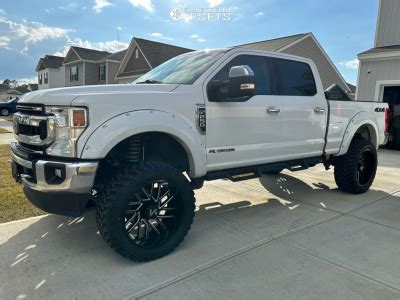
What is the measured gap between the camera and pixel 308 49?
2355 centimetres

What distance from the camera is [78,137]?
2.81 metres

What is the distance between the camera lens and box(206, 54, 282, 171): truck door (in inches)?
146

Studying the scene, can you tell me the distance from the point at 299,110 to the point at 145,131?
7.67 feet

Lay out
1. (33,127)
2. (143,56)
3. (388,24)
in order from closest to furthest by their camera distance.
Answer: (33,127), (388,24), (143,56)

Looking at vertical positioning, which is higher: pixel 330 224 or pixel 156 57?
pixel 156 57

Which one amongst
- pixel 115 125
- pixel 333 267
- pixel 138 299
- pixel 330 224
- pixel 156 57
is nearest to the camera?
pixel 138 299

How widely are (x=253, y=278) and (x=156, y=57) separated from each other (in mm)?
25607

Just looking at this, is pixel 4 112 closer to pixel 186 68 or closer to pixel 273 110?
pixel 186 68

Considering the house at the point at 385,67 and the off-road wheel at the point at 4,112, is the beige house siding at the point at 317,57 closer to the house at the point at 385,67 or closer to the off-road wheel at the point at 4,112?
the house at the point at 385,67

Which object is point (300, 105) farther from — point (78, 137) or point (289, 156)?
point (78, 137)

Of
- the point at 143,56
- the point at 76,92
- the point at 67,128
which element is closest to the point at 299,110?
the point at 76,92

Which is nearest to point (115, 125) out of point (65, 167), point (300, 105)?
point (65, 167)

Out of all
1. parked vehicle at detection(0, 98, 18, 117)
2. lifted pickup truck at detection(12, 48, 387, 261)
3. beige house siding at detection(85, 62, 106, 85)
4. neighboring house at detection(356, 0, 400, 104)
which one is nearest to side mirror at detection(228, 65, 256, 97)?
lifted pickup truck at detection(12, 48, 387, 261)

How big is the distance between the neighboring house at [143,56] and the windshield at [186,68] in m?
22.3
